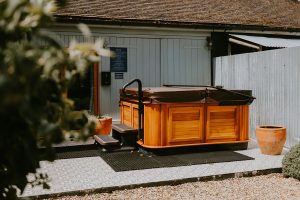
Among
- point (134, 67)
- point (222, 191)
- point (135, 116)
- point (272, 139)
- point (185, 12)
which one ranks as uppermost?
point (185, 12)

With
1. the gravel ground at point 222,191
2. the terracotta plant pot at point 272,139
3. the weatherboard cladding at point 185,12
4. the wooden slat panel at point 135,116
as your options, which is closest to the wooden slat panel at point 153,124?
the wooden slat panel at point 135,116

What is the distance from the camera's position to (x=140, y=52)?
39.2 ft

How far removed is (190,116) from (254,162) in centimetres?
157

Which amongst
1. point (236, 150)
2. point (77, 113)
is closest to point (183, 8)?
point (236, 150)

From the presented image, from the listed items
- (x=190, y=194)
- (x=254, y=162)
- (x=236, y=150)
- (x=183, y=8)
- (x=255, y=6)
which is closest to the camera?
(x=190, y=194)

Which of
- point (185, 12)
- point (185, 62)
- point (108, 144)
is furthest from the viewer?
point (185, 12)

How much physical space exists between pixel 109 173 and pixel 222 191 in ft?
6.41

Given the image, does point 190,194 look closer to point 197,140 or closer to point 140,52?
point 197,140

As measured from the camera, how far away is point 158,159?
25.2 feet

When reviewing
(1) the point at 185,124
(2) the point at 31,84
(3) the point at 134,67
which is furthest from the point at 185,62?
(2) the point at 31,84

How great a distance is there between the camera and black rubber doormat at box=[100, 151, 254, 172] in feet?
23.5

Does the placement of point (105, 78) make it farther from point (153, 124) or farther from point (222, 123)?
point (222, 123)

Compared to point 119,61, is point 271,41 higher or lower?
higher

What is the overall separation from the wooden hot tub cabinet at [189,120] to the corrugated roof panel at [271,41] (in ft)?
13.0
